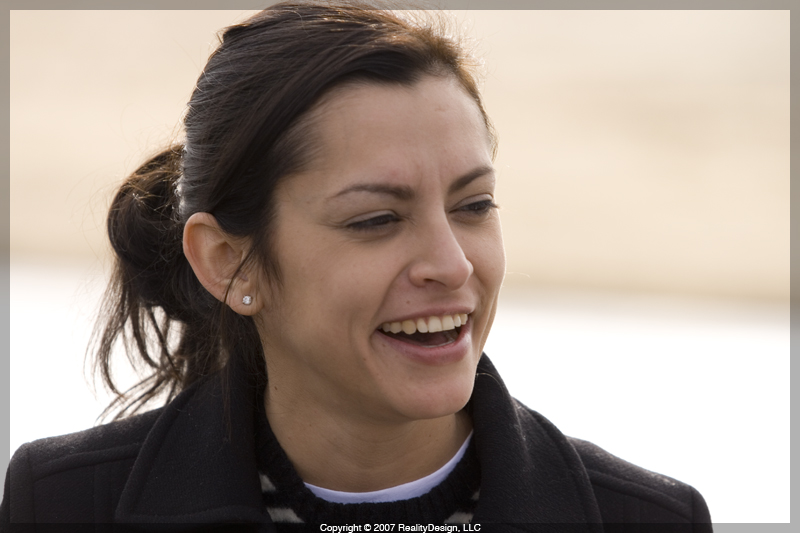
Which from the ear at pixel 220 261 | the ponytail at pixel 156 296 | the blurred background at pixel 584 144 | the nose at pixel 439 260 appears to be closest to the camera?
the nose at pixel 439 260

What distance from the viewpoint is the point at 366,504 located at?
72.0 inches

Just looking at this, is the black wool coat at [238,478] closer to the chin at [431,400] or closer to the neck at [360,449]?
the neck at [360,449]

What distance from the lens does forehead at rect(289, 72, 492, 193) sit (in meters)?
1.65

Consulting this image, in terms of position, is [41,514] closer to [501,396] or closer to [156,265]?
[156,265]

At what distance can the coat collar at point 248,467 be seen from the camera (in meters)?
1.78

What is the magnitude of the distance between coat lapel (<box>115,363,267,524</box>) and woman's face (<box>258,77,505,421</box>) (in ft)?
0.96

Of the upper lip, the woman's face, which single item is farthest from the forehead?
the upper lip

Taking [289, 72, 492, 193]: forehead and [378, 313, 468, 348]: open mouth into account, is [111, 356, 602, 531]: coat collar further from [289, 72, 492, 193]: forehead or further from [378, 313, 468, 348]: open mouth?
[289, 72, 492, 193]: forehead

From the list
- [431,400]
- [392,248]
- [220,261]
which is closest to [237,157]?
[220,261]

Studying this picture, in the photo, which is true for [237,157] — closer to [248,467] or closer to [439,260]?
[439,260]

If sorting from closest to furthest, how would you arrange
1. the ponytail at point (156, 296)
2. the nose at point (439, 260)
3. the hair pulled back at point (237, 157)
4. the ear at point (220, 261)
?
the nose at point (439, 260), the hair pulled back at point (237, 157), the ear at point (220, 261), the ponytail at point (156, 296)

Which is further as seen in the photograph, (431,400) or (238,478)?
(238,478)

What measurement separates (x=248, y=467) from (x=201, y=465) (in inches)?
4.7

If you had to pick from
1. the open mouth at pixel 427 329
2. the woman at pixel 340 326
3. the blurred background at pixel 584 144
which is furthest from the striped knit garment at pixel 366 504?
the blurred background at pixel 584 144
